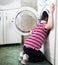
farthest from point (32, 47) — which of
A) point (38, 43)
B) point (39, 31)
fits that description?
point (39, 31)

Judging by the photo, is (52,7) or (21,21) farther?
(21,21)

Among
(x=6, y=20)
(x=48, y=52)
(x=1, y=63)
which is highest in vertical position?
(x=6, y=20)

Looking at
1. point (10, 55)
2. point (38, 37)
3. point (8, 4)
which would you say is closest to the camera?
point (38, 37)

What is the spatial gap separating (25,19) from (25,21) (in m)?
0.05

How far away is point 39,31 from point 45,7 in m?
0.37

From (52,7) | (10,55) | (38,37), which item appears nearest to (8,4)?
(10,55)

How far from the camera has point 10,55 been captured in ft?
9.05

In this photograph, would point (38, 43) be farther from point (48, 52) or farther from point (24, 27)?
point (24, 27)

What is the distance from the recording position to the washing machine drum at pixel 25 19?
276cm

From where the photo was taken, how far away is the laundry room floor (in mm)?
2410

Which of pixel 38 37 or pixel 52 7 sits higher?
pixel 52 7

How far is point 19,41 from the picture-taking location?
341cm

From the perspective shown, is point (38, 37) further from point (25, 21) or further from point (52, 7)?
point (25, 21)

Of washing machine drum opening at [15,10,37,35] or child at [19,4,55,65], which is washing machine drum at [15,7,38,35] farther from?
child at [19,4,55,65]
